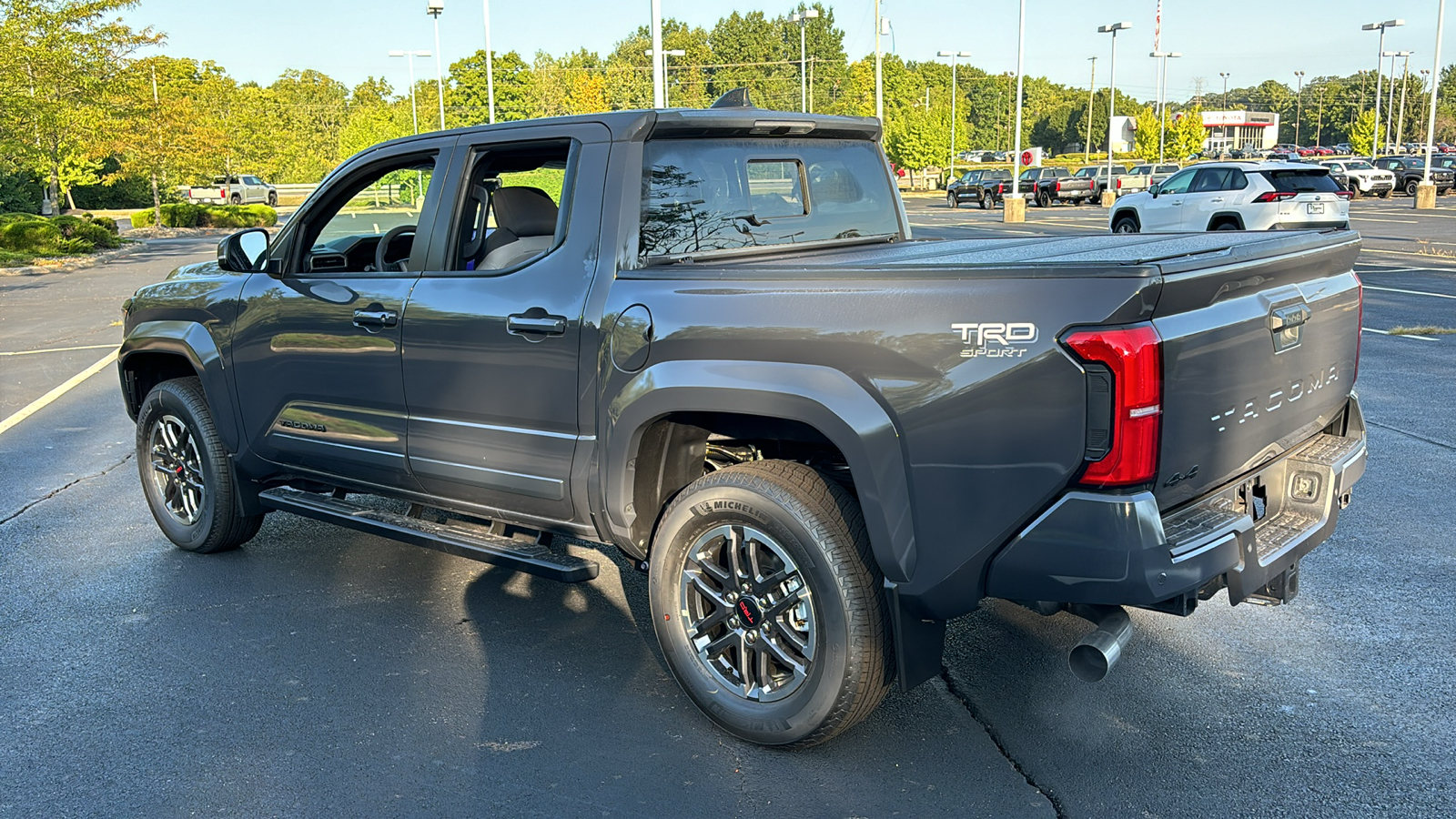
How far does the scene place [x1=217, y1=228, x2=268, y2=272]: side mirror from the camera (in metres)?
5.27

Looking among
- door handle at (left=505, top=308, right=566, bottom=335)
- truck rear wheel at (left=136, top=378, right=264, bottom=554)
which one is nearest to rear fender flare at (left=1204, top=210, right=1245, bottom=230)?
truck rear wheel at (left=136, top=378, right=264, bottom=554)

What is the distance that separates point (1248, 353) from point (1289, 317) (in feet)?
0.89

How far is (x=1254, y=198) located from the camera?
22250mm

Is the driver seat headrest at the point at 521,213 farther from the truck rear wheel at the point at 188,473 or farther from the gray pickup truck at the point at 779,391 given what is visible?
the truck rear wheel at the point at 188,473

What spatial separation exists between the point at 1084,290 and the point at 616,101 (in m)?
83.3

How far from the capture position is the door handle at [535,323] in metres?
4.02

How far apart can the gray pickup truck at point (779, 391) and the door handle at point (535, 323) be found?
0.06 ft

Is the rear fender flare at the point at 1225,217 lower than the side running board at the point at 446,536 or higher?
higher

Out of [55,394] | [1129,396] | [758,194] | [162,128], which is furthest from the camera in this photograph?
[162,128]

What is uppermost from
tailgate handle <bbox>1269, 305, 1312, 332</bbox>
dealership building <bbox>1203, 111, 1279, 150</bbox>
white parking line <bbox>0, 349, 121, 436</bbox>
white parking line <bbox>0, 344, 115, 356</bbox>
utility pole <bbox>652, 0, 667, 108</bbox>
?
A: dealership building <bbox>1203, 111, 1279, 150</bbox>

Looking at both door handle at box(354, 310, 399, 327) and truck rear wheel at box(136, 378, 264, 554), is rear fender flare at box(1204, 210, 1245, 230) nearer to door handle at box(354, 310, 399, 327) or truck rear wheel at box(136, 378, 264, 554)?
truck rear wheel at box(136, 378, 264, 554)

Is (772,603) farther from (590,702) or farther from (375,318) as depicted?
(375,318)

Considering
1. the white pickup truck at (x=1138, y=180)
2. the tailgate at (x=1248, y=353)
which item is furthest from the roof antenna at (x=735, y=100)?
the white pickup truck at (x=1138, y=180)

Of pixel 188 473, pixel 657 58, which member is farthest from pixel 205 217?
pixel 188 473
